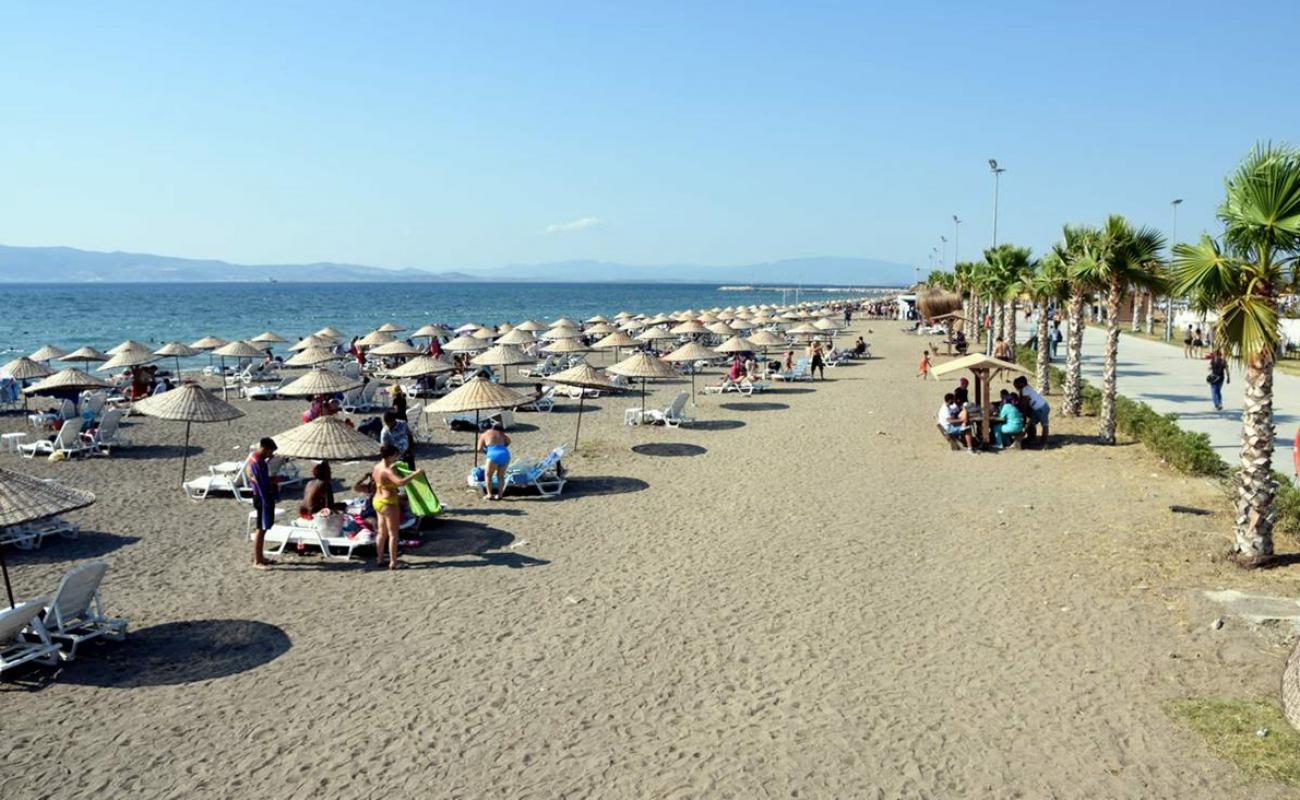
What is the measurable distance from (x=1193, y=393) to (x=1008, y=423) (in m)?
10.5

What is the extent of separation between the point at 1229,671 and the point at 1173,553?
3.07 metres

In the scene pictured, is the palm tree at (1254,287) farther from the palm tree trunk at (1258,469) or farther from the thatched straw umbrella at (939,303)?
the thatched straw umbrella at (939,303)

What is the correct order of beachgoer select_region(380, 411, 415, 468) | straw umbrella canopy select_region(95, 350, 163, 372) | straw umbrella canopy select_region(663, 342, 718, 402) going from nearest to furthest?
beachgoer select_region(380, 411, 415, 468) < straw umbrella canopy select_region(95, 350, 163, 372) < straw umbrella canopy select_region(663, 342, 718, 402)

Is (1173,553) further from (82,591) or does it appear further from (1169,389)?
(1169,389)

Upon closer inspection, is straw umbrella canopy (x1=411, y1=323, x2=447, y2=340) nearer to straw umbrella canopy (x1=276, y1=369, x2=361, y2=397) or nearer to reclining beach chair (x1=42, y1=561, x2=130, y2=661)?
straw umbrella canopy (x1=276, y1=369, x2=361, y2=397)

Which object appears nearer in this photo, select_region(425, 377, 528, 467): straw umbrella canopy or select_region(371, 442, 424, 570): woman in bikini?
select_region(371, 442, 424, 570): woman in bikini

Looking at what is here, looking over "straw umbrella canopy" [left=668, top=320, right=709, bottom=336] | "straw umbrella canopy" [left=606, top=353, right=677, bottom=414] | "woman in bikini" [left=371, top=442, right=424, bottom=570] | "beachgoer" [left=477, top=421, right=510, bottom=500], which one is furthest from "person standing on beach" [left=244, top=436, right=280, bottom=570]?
"straw umbrella canopy" [left=668, top=320, right=709, bottom=336]

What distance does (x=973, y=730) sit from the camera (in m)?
6.04

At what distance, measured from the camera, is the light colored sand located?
219 inches

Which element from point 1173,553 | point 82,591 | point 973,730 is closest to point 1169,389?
point 1173,553

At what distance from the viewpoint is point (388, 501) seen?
9438 mm

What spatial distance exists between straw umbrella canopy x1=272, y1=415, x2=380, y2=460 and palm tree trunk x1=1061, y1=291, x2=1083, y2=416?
45.9ft

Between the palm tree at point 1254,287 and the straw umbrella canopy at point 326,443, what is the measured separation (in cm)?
870

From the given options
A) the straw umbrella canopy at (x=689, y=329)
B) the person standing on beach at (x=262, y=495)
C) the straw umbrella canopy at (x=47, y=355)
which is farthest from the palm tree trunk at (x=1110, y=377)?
the straw umbrella canopy at (x=47, y=355)
